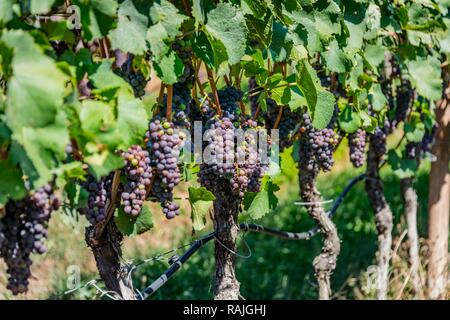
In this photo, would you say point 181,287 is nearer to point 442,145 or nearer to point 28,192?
point 442,145

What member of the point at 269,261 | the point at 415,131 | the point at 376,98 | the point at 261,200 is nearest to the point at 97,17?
the point at 261,200

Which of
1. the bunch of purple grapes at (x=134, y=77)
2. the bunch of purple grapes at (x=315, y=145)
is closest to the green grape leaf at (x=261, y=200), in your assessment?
the bunch of purple grapes at (x=315, y=145)

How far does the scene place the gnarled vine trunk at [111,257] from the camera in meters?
2.31

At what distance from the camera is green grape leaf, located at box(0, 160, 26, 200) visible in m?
1.66

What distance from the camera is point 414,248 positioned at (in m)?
4.13

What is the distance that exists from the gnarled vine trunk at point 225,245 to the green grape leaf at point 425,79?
106 centimetres

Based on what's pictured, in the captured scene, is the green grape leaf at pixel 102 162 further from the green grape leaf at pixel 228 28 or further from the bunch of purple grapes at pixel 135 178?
the green grape leaf at pixel 228 28

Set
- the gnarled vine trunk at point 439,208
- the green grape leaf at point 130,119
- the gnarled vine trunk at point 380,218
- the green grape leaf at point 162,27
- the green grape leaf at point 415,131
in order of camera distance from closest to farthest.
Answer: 1. the green grape leaf at point 130,119
2. the green grape leaf at point 162,27
3. the green grape leaf at point 415,131
4. the gnarled vine trunk at point 380,218
5. the gnarled vine trunk at point 439,208

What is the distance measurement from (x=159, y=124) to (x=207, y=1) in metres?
0.37

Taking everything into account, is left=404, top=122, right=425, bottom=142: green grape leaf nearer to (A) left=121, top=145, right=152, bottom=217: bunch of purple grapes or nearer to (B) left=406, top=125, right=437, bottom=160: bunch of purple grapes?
(B) left=406, top=125, right=437, bottom=160: bunch of purple grapes

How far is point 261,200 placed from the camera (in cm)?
256

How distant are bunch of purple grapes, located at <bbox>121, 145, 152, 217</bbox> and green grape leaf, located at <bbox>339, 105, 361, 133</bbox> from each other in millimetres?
1202

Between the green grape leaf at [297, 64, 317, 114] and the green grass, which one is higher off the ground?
the green grape leaf at [297, 64, 317, 114]

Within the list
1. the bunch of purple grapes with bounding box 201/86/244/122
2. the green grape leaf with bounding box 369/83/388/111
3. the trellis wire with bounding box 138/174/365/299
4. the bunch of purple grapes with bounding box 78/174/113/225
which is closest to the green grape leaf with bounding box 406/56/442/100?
the green grape leaf with bounding box 369/83/388/111
